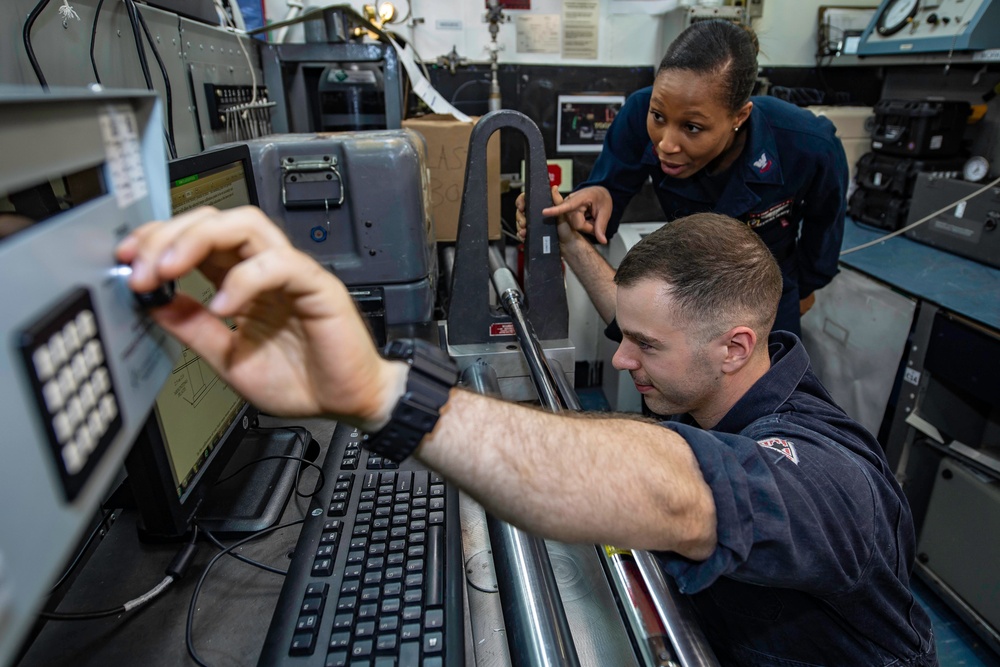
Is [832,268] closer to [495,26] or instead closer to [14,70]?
[495,26]

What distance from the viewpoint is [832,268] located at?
5.82 feet

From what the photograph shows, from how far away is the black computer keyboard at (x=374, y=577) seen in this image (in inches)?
24.1

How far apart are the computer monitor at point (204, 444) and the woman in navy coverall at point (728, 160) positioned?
28.2 inches

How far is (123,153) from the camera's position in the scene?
407 millimetres

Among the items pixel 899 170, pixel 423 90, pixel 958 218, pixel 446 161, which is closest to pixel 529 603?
pixel 446 161

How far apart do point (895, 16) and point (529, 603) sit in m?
2.71

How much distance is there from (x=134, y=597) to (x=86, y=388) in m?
0.54

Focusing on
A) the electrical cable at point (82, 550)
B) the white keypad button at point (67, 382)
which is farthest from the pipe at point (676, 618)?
the electrical cable at point (82, 550)

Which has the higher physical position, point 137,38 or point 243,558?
point 137,38

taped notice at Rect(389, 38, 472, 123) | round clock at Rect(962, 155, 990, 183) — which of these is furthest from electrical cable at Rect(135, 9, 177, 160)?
round clock at Rect(962, 155, 990, 183)

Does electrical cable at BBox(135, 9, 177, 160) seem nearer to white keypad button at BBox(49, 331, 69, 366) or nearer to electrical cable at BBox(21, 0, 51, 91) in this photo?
electrical cable at BBox(21, 0, 51, 91)

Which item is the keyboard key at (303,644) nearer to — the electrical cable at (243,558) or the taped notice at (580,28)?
the electrical cable at (243,558)

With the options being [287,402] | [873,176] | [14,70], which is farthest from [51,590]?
[873,176]

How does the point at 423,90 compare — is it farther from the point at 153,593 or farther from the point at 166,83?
the point at 153,593
